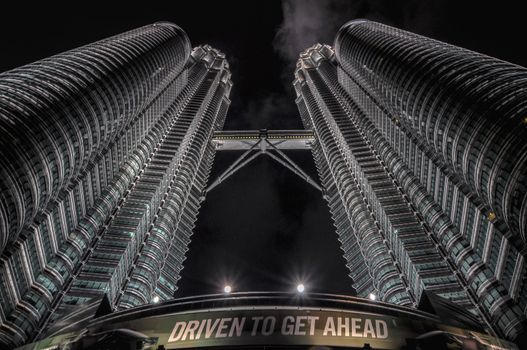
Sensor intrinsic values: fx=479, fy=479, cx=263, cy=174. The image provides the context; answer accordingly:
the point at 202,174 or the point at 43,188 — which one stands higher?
the point at 202,174

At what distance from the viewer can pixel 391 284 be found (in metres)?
75.7

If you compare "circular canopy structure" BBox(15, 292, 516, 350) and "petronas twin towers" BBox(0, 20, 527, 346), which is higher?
"petronas twin towers" BBox(0, 20, 527, 346)

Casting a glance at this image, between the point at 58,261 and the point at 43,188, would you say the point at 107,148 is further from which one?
the point at 43,188

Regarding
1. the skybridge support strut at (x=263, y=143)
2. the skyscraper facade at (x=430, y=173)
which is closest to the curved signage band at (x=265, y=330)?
the skyscraper facade at (x=430, y=173)

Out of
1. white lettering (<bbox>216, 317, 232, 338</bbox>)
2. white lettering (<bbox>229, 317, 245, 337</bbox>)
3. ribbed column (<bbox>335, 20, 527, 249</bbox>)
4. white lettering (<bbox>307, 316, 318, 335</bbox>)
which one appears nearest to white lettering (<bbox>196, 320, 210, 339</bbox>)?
white lettering (<bbox>216, 317, 232, 338</bbox>)

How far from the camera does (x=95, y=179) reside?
83.7 meters

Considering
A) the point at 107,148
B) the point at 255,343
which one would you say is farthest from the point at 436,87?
the point at 107,148

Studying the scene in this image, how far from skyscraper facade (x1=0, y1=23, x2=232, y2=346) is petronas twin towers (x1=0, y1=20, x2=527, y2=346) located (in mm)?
271

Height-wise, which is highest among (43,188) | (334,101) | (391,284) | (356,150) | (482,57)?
(334,101)

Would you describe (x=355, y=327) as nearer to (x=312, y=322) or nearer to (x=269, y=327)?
(x=312, y=322)

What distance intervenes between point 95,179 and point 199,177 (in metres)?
34.2

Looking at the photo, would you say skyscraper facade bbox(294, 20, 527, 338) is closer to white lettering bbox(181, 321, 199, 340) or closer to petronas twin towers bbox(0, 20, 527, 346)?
petronas twin towers bbox(0, 20, 527, 346)

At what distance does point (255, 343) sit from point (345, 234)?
234 ft

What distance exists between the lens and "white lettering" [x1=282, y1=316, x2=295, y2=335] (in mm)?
31828
